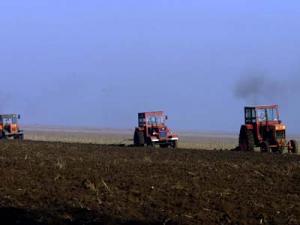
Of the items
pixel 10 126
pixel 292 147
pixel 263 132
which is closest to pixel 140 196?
pixel 263 132

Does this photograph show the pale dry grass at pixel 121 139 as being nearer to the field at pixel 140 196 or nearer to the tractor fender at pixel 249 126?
the tractor fender at pixel 249 126

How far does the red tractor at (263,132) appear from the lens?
33.0 m

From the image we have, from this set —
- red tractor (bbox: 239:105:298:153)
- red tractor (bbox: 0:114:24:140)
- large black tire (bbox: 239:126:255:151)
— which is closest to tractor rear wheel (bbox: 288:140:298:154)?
red tractor (bbox: 239:105:298:153)

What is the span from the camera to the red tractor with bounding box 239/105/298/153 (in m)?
33.0

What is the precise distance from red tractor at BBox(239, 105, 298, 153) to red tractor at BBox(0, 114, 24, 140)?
23.9m

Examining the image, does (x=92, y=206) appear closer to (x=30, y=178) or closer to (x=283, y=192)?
(x=30, y=178)

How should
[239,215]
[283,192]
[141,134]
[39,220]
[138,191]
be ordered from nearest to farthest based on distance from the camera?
[39,220], [239,215], [138,191], [283,192], [141,134]

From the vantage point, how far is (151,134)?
4000cm

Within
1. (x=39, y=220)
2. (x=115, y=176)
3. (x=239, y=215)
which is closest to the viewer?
(x=39, y=220)

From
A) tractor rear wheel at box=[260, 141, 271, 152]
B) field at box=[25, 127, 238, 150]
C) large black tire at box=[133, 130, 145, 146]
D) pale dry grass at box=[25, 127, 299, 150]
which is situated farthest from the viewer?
field at box=[25, 127, 238, 150]

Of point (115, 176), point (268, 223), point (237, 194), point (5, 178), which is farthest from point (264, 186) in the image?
point (5, 178)

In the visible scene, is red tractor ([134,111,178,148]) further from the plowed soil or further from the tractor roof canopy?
the plowed soil

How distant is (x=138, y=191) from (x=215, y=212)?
72.6 inches

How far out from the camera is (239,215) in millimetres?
9625
